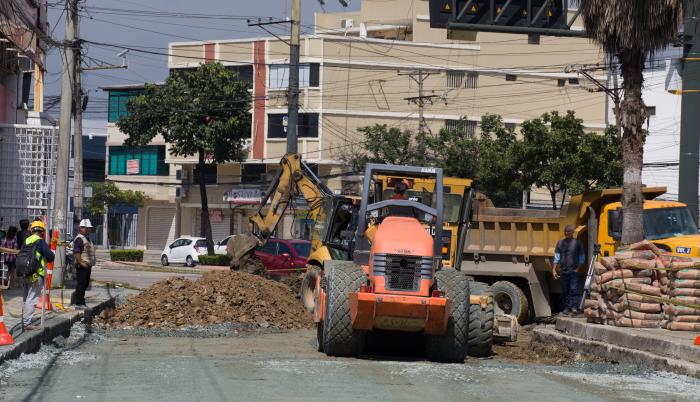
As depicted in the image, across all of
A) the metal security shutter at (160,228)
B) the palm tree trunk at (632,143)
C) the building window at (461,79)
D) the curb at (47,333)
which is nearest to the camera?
the curb at (47,333)

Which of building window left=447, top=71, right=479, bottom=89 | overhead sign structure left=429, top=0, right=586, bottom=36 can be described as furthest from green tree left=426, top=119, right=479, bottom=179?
overhead sign structure left=429, top=0, right=586, bottom=36

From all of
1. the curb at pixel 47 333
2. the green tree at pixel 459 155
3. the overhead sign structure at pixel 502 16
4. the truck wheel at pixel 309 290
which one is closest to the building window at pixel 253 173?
the green tree at pixel 459 155

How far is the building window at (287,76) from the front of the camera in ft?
202

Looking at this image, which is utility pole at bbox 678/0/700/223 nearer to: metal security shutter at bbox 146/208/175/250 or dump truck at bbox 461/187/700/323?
dump truck at bbox 461/187/700/323

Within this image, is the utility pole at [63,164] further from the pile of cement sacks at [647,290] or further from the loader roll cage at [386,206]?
the pile of cement sacks at [647,290]

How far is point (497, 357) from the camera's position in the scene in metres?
16.0

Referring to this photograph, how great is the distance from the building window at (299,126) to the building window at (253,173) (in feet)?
7.40

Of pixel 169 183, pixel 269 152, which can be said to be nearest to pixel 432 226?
pixel 269 152

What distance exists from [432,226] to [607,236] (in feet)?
22.5

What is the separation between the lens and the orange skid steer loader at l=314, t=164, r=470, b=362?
13766 millimetres

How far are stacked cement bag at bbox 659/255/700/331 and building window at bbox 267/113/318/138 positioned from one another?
44.9 m

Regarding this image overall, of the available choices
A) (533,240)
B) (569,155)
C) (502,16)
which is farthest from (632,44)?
(569,155)

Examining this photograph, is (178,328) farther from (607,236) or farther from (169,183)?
(169,183)

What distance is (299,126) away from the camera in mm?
61000
